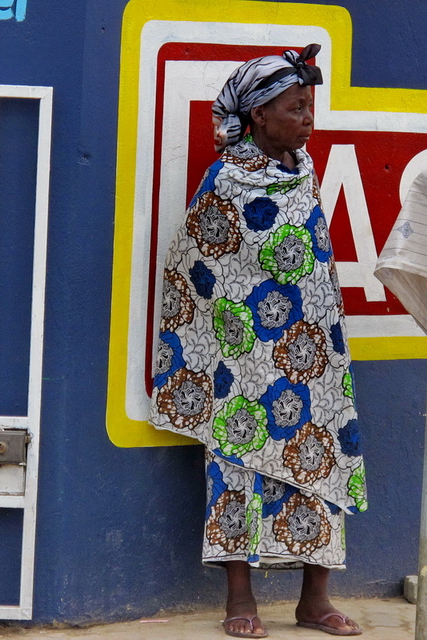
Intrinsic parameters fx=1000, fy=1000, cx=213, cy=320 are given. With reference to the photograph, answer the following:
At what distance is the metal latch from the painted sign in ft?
4.42

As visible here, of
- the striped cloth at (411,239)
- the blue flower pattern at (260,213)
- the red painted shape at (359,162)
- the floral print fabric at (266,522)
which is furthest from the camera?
the red painted shape at (359,162)

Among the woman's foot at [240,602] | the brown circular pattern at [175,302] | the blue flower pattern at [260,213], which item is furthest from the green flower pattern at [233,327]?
the woman's foot at [240,602]

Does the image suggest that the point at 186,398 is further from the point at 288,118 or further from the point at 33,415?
the point at 288,118

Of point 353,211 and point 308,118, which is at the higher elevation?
point 308,118

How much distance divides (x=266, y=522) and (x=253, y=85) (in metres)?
1.42

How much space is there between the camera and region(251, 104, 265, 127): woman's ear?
323 cm

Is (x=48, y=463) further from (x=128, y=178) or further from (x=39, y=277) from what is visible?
(x=128, y=178)

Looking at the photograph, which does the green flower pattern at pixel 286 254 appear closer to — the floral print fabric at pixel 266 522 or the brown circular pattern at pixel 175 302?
the brown circular pattern at pixel 175 302

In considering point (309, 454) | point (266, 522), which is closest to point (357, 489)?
point (309, 454)

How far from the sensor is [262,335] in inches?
127

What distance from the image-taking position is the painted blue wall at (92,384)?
329cm

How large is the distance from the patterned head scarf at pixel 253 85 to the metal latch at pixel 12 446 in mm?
1151

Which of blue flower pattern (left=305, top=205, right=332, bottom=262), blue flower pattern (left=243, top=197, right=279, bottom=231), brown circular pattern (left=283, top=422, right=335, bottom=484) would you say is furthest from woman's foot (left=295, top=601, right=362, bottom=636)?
blue flower pattern (left=243, top=197, right=279, bottom=231)

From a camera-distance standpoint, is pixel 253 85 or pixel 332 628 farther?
pixel 332 628
